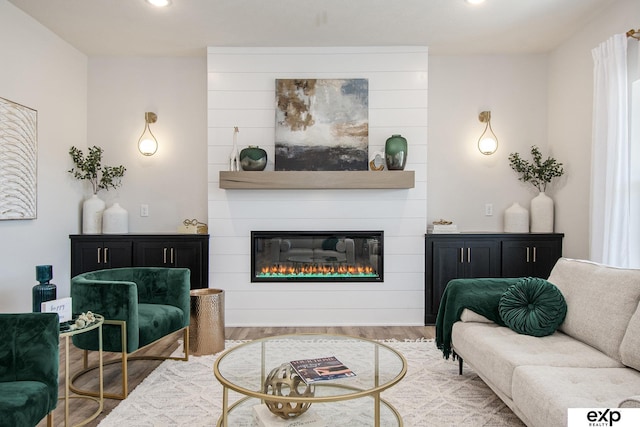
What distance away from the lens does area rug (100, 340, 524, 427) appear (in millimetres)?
2451

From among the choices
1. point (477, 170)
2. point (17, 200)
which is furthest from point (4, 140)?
point (477, 170)

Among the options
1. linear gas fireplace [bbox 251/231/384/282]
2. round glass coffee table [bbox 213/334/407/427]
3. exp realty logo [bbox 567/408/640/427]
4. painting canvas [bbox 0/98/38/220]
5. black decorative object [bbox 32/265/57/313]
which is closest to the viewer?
exp realty logo [bbox 567/408/640/427]

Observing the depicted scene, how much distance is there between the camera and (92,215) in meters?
4.59

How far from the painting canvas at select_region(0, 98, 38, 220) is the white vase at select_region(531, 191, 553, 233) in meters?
4.67

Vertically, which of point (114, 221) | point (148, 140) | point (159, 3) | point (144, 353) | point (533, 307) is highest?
point (159, 3)

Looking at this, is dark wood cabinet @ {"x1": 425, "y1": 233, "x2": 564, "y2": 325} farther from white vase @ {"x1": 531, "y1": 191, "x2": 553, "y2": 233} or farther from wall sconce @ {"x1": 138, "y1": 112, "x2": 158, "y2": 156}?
wall sconce @ {"x1": 138, "y1": 112, "x2": 158, "y2": 156}

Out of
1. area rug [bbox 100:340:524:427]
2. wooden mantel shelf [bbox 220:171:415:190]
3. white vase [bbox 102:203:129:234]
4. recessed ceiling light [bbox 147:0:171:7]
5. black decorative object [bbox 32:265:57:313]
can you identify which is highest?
recessed ceiling light [bbox 147:0:171:7]

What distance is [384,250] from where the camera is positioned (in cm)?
452

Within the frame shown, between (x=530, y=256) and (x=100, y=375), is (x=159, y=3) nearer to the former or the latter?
(x=100, y=375)

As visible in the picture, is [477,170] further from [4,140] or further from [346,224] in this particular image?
[4,140]

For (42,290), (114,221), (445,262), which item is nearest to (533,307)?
(445,262)

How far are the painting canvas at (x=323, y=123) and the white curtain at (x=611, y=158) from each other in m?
1.96

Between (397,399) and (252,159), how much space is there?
256 centimetres

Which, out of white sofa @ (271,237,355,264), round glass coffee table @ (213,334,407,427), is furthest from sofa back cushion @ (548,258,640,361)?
white sofa @ (271,237,355,264)
